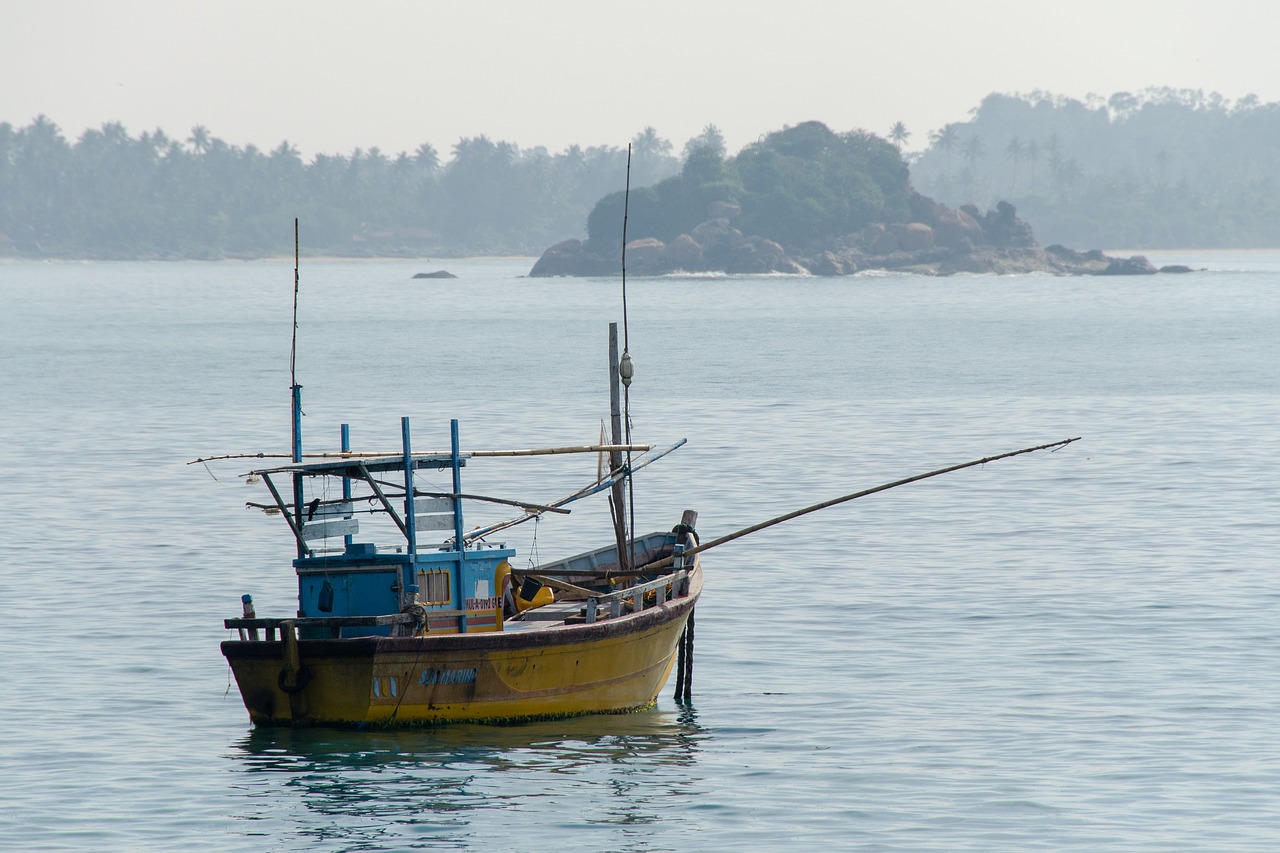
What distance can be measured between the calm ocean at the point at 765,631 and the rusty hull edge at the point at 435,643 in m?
1.22

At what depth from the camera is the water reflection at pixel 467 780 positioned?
1691 cm

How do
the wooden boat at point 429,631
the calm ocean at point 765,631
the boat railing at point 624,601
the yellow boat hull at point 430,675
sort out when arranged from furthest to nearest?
the boat railing at point 624,601, the wooden boat at point 429,631, the yellow boat hull at point 430,675, the calm ocean at point 765,631

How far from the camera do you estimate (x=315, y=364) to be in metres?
89.6

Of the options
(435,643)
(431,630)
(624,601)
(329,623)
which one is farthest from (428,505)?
(624,601)

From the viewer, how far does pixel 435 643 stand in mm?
18844

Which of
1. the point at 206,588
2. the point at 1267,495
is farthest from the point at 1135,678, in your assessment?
the point at 1267,495

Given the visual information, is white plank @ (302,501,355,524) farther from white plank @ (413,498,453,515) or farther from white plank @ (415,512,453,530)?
white plank @ (415,512,453,530)

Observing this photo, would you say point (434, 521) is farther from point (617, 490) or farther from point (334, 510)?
point (617, 490)

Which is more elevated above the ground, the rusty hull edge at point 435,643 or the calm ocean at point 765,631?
the rusty hull edge at point 435,643

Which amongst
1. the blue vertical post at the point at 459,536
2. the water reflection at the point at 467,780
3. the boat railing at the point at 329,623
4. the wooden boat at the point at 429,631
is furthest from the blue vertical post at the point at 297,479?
the water reflection at the point at 467,780

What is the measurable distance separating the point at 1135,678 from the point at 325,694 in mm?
11006

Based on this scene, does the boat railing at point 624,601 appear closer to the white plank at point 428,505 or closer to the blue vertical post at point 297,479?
the white plank at point 428,505

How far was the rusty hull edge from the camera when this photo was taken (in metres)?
18.6

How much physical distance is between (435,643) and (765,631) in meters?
8.52
